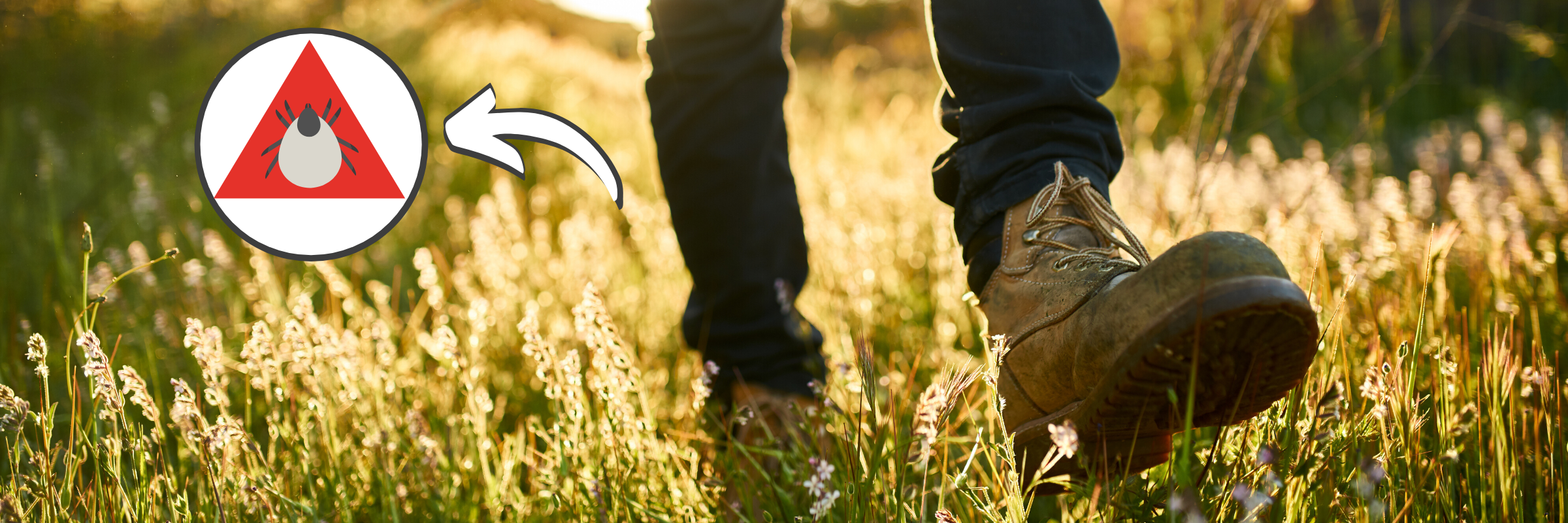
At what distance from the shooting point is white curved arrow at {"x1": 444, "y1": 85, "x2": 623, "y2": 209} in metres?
1.59

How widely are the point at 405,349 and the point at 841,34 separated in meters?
17.6

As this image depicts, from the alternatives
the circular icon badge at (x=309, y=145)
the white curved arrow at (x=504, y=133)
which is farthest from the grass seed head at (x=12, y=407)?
the white curved arrow at (x=504, y=133)

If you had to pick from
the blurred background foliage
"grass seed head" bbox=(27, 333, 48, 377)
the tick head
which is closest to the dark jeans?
the tick head

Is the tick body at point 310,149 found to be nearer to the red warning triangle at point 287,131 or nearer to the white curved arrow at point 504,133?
the red warning triangle at point 287,131

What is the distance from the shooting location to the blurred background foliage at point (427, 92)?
2605 mm

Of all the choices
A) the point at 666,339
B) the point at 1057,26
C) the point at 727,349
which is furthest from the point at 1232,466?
the point at 666,339

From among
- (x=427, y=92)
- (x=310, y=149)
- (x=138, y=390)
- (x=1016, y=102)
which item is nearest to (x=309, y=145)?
(x=310, y=149)

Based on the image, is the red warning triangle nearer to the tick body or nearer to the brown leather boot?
the tick body

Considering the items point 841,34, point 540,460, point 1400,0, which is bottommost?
point 540,460

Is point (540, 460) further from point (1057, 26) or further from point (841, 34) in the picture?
point (841, 34)

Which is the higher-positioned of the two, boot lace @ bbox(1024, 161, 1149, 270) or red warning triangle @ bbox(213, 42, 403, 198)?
red warning triangle @ bbox(213, 42, 403, 198)

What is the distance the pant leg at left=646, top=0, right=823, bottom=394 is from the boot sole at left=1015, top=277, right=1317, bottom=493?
0.77 metres

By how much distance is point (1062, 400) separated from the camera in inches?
43.7

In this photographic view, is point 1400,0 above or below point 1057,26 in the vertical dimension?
above
